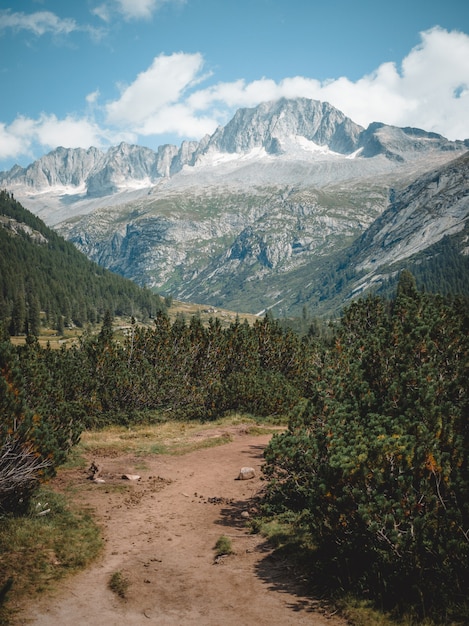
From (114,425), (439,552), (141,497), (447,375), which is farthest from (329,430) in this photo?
(114,425)

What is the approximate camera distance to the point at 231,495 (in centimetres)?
2216

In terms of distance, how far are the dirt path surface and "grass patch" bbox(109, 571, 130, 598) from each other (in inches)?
5.5

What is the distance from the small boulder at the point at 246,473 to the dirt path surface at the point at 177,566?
0.36 metres

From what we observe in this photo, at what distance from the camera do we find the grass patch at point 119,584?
12477mm

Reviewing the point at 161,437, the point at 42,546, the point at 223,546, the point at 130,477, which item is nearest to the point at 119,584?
the point at 42,546

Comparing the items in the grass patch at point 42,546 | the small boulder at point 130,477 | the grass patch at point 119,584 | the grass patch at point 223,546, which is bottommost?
the small boulder at point 130,477

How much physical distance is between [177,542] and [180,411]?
28.4 metres

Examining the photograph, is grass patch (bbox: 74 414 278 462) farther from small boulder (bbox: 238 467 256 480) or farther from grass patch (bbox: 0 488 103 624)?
grass patch (bbox: 0 488 103 624)

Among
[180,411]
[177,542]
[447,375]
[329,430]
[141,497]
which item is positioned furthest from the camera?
[180,411]

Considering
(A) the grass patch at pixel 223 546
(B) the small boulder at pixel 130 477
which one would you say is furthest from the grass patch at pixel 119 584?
(B) the small boulder at pixel 130 477

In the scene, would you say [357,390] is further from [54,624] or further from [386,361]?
[54,624]

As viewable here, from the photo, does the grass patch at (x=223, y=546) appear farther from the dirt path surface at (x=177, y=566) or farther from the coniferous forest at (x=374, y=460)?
the coniferous forest at (x=374, y=460)

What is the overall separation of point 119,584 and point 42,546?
3338 mm

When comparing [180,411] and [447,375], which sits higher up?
[447,375]
